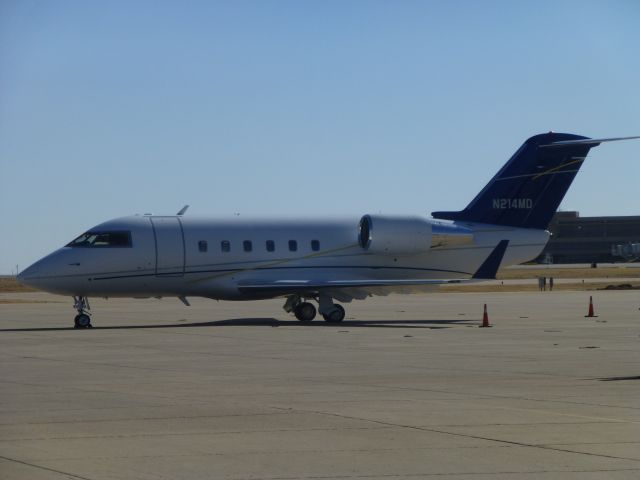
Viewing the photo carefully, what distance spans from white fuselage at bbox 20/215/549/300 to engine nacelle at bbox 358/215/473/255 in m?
0.18

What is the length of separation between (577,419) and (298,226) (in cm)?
2330

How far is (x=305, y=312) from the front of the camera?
34.9 metres

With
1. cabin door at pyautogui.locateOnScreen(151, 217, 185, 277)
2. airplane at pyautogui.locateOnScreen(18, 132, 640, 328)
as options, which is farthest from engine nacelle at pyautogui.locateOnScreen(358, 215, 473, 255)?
cabin door at pyautogui.locateOnScreen(151, 217, 185, 277)

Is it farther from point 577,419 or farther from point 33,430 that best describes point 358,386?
point 33,430

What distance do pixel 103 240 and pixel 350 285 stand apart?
283 inches

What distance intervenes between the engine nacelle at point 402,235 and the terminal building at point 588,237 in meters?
A: 113

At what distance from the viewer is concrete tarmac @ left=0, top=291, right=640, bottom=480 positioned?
33.8 ft

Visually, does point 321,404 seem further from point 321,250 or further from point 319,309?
point 321,250

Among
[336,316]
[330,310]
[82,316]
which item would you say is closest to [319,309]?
[330,310]

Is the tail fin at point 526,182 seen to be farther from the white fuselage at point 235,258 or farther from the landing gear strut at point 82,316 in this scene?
the landing gear strut at point 82,316

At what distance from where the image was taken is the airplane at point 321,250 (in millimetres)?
32562

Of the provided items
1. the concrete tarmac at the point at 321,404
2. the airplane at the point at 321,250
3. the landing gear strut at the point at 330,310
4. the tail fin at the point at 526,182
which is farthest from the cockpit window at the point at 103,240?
the tail fin at the point at 526,182

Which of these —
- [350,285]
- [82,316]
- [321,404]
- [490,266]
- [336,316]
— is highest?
[490,266]

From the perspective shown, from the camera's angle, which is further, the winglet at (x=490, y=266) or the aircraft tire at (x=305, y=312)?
the aircraft tire at (x=305, y=312)
